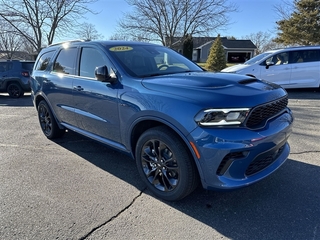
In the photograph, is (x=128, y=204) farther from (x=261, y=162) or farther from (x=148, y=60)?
(x=148, y=60)

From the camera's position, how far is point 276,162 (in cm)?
266

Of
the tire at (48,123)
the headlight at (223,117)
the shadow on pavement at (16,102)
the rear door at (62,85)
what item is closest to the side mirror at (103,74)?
the rear door at (62,85)

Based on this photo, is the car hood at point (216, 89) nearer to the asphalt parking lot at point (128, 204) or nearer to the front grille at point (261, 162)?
the front grille at point (261, 162)

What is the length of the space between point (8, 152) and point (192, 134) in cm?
368

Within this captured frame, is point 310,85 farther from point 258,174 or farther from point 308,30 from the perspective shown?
point 308,30

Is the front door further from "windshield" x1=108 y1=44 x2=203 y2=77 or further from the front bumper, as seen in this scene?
the front bumper

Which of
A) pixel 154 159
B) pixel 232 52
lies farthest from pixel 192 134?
pixel 232 52

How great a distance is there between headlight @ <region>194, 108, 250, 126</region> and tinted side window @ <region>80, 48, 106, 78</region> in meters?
1.74

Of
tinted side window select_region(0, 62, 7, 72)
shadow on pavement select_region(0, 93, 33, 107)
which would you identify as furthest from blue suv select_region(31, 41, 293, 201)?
tinted side window select_region(0, 62, 7, 72)

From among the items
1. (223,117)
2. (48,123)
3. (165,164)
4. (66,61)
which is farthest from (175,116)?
(48,123)

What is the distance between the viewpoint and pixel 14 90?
11.3 meters

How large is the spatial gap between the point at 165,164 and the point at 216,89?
984 mm

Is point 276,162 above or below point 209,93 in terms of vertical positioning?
below

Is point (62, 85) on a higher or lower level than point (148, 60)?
lower
